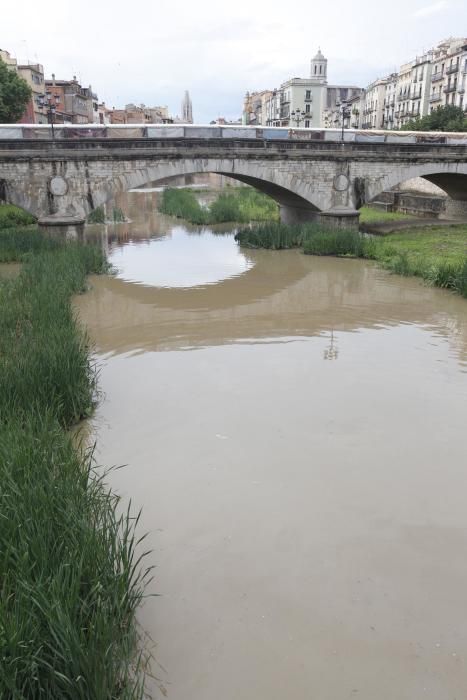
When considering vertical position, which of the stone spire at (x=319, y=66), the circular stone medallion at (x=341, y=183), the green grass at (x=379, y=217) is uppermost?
the stone spire at (x=319, y=66)

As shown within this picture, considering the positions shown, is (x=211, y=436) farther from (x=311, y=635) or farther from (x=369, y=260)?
(x=369, y=260)

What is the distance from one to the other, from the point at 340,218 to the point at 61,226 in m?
9.79

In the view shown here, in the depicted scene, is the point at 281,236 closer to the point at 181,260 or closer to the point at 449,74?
the point at 181,260

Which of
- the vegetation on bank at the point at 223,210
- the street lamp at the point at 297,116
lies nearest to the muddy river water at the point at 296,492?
the vegetation on bank at the point at 223,210

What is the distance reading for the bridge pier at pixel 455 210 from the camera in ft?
90.0

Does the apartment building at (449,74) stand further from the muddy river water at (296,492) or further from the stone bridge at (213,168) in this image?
the muddy river water at (296,492)

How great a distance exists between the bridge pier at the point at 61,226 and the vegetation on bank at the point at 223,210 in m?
8.64

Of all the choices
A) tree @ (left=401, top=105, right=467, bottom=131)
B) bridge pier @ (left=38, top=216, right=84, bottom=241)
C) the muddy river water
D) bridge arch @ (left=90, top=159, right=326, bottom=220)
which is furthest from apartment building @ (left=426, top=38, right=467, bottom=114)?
the muddy river water

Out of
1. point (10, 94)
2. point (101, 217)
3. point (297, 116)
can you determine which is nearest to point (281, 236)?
point (101, 217)

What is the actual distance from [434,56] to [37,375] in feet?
209

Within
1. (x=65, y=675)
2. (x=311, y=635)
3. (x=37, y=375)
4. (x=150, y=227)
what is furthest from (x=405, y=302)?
(x=150, y=227)

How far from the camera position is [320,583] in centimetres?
383

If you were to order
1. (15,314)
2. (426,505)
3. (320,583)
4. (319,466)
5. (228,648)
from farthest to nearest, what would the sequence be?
(15,314), (319,466), (426,505), (320,583), (228,648)

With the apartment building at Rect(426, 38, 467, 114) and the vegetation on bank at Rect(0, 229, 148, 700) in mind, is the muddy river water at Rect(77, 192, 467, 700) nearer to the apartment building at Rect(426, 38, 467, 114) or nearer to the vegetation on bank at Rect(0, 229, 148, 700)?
the vegetation on bank at Rect(0, 229, 148, 700)
